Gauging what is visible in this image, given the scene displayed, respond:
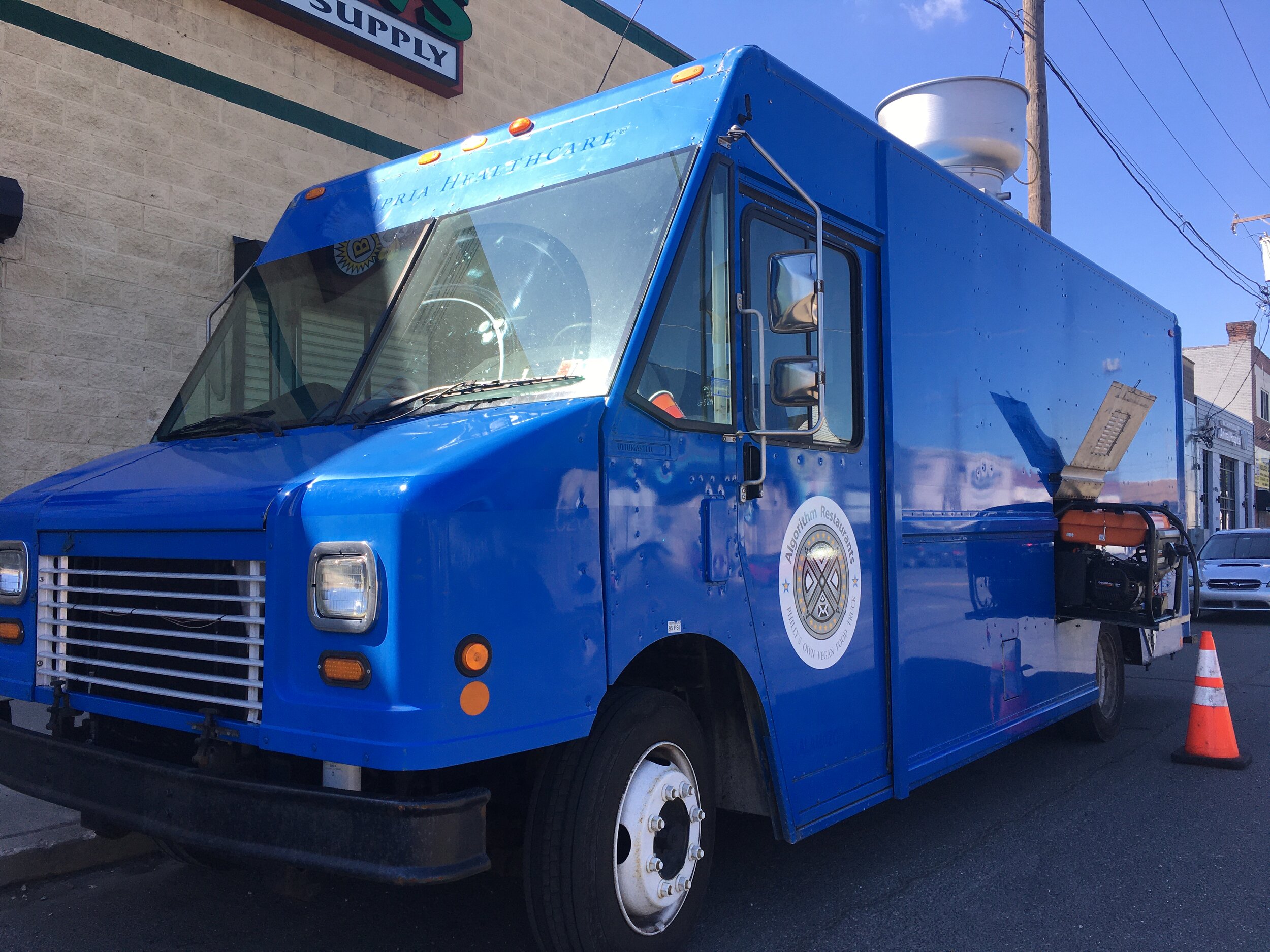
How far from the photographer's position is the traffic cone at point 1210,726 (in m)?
6.69

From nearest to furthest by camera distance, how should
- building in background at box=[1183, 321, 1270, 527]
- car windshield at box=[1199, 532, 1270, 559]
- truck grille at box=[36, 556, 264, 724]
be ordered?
truck grille at box=[36, 556, 264, 724] → car windshield at box=[1199, 532, 1270, 559] → building in background at box=[1183, 321, 1270, 527]

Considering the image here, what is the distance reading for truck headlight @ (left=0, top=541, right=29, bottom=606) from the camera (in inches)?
148

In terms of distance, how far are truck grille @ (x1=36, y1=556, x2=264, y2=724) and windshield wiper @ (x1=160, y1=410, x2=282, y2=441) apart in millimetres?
696

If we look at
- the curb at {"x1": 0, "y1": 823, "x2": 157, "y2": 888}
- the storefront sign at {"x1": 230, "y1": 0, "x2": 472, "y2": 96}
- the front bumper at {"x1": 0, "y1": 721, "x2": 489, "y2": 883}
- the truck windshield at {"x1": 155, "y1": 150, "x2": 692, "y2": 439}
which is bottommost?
the curb at {"x1": 0, "y1": 823, "x2": 157, "y2": 888}

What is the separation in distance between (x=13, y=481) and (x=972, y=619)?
611cm

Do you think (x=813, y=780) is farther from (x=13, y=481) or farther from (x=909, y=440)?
(x=13, y=481)

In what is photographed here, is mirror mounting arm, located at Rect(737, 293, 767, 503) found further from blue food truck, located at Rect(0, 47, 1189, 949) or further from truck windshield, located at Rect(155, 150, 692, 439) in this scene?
truck windshield, located at Rect(155, 150, 692, 439)

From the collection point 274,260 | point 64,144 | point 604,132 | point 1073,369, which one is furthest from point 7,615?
point 1073,369

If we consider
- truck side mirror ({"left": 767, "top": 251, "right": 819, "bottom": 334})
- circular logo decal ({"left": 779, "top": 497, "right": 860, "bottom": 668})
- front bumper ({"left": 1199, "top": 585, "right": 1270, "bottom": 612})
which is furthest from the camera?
front bumper ({"left": 1199, "top": 585, "right": 1270, "bottom": 612})

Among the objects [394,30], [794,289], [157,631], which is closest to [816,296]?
[794,289]

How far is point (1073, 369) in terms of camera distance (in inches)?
267

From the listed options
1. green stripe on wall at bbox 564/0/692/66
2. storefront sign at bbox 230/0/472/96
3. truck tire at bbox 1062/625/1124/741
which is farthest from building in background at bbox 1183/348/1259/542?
storefront sign at bbox 230/0/472/96

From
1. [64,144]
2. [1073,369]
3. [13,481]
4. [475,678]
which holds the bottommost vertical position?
[475,678]

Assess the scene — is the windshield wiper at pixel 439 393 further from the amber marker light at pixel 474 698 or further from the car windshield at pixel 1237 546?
the car windshield at pixel 1237 546
